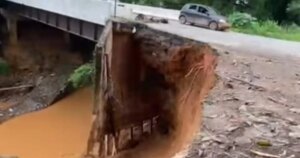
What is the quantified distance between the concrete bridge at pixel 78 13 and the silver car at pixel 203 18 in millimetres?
2050

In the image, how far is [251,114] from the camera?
7145mm

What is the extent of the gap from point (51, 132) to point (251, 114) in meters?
13.5

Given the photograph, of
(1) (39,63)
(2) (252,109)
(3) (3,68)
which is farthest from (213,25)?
(3) (3,68)

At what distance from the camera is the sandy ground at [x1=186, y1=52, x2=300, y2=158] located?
5.86m

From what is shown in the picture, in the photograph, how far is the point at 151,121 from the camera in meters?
15.6

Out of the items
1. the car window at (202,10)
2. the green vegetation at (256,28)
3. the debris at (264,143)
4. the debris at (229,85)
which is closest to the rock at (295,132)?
the debris at (264,143)

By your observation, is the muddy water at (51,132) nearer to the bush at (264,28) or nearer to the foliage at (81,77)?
the foliage at (81,77)

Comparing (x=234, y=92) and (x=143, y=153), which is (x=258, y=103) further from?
(x=143, y=153)

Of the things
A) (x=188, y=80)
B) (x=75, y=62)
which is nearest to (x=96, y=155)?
(x=188, y=80)

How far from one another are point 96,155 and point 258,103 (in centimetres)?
724

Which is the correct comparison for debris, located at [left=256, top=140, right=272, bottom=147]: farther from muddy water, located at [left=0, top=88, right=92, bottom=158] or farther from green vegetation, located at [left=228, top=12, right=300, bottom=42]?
green vegetation, located at [left=228, top=12, right=300, bottom=42]

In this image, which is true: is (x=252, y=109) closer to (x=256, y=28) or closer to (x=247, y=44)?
(x=247, y=44)

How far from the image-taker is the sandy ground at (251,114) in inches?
231

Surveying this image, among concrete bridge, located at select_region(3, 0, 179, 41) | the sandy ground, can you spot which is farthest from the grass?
the sandy ground
